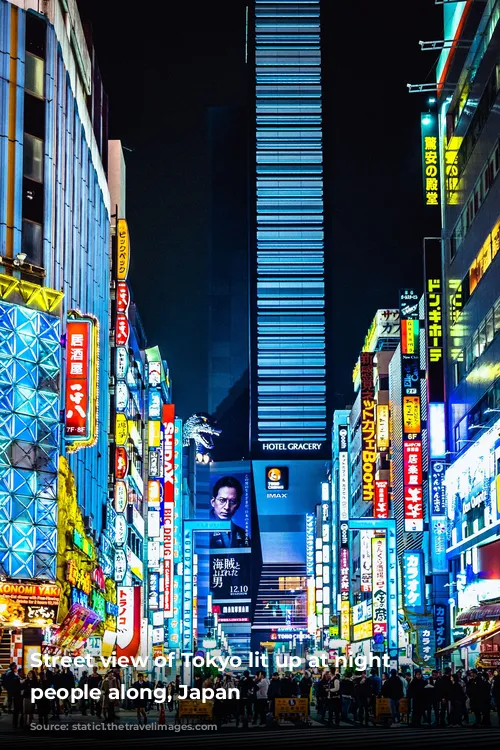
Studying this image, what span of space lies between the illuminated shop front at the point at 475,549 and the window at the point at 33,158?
19.9 m

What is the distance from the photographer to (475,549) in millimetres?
57312

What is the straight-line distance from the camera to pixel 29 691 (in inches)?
1432

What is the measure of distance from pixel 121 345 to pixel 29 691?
37466 mm

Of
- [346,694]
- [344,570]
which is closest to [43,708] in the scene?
[346,694]

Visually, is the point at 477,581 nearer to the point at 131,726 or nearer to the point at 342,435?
the point at 131,726

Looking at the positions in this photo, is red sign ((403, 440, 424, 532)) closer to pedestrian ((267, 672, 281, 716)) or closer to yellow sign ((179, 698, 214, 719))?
pedestrian ((267, 672, 281, 716))

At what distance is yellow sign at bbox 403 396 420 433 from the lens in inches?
2803

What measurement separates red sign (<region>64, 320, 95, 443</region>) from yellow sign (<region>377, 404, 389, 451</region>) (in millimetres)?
44551

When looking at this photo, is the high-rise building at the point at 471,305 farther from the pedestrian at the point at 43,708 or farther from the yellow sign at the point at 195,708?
the pedestrian at the point at 43,708

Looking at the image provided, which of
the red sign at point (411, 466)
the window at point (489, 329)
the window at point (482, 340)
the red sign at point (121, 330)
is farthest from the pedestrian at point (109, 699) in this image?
the red sign at point (121, 330)

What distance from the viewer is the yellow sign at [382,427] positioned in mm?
92125

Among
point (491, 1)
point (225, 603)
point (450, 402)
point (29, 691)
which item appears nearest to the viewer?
point (29, 691)

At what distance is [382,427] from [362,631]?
14470 millimetres

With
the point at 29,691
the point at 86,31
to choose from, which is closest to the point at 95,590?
the point at 29,691
